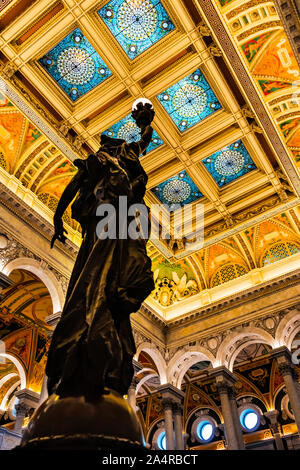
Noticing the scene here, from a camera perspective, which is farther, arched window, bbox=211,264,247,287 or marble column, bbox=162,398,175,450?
arched window, bbox=211,264,247,287

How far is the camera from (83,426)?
4.75ft

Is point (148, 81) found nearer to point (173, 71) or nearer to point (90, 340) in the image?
point (173, 71)

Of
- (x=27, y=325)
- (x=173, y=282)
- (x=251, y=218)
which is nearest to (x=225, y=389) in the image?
(x=173, y=282)

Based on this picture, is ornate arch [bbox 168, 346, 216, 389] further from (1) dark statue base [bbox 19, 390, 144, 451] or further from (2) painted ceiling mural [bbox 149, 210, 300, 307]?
(1) dark statue base [bbox 19, 390, 144, 451]

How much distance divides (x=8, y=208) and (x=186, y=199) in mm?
5363

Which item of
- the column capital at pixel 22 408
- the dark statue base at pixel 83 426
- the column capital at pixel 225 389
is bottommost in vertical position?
the dark statue base at pixel 83 426

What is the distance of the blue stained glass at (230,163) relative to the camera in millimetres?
10617

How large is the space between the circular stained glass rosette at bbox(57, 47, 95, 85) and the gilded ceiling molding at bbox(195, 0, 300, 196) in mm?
2671

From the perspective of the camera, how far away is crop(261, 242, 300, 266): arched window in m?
12.2

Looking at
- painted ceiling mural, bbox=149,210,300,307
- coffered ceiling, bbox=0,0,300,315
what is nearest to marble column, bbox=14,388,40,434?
painted ceiling mural, bbox=149,210,300,307

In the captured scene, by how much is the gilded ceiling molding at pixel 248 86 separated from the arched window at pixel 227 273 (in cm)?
338

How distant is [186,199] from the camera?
11.9 m

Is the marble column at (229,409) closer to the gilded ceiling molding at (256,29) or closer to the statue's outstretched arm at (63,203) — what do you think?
the gilded ceiling molding at (256,29)

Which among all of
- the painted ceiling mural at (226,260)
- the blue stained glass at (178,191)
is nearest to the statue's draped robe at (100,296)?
the blue stained glass at (178,191)
